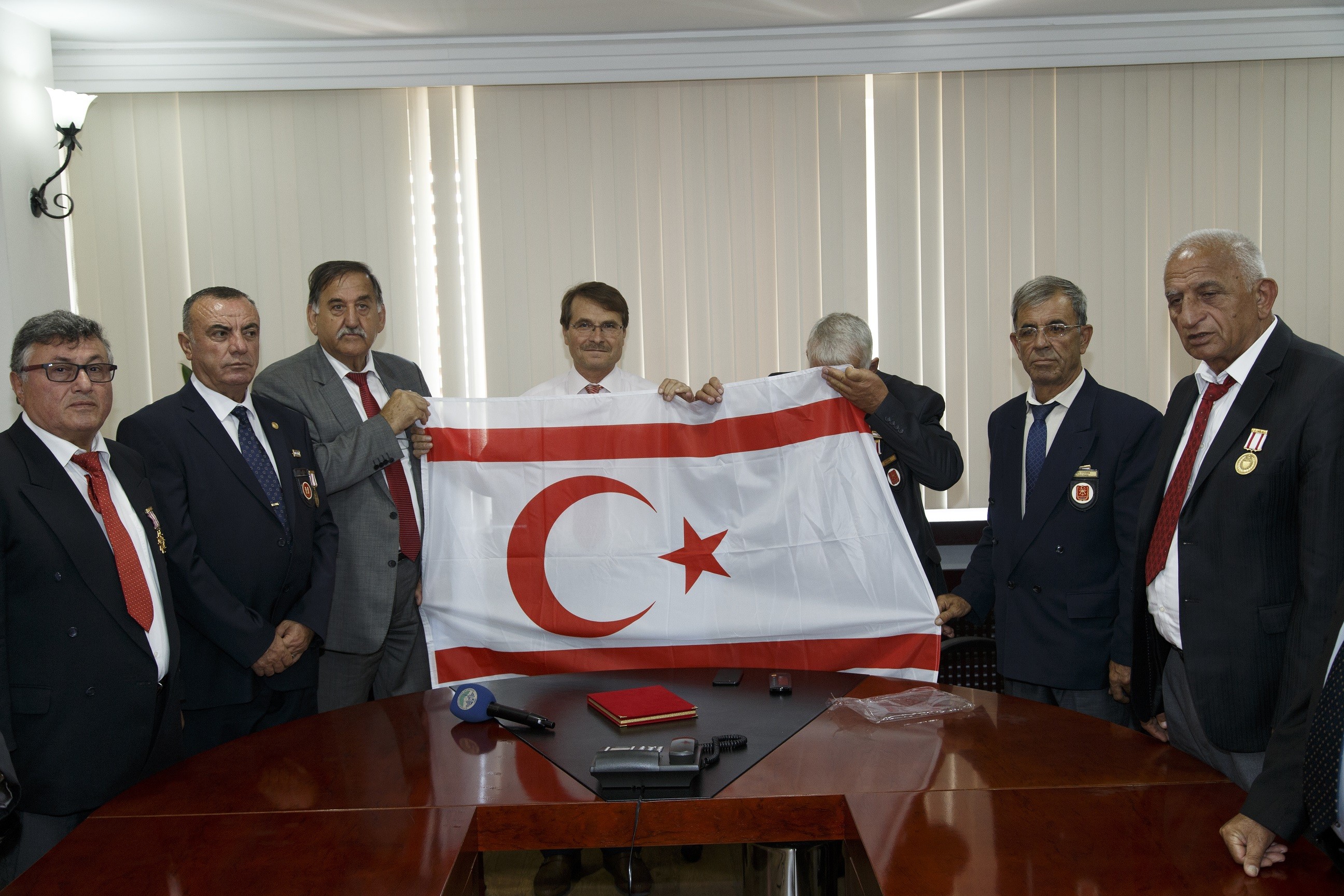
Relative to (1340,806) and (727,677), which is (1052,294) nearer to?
(727,677)

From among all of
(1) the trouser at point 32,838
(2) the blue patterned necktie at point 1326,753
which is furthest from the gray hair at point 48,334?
(2) the blue patterned necktie at point 1326,753

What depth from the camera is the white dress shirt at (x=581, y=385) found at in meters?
3.31

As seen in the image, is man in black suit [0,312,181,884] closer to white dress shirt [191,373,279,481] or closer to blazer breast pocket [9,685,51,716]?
blazer breast pocket [9,685,51,716]

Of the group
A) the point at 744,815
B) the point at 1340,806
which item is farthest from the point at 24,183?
the point at 1340,806

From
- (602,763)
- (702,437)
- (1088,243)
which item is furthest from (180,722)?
(1088,243)

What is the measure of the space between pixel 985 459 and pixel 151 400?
388cm

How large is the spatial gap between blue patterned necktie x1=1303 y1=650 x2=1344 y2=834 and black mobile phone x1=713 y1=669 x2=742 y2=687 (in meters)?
1.23

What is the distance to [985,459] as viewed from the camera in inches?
169

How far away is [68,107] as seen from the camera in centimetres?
388

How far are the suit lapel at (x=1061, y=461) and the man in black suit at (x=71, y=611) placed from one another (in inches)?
87.2

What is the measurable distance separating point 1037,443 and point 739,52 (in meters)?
2.47

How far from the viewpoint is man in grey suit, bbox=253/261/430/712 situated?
2.76 meters

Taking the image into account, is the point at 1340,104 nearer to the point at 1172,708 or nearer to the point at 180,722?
the point at 1172,708

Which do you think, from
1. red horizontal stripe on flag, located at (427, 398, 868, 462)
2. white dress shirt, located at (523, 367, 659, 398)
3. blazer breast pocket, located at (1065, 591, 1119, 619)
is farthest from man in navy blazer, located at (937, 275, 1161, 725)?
white dress shirt, located at (523, 367, 659, 398)
